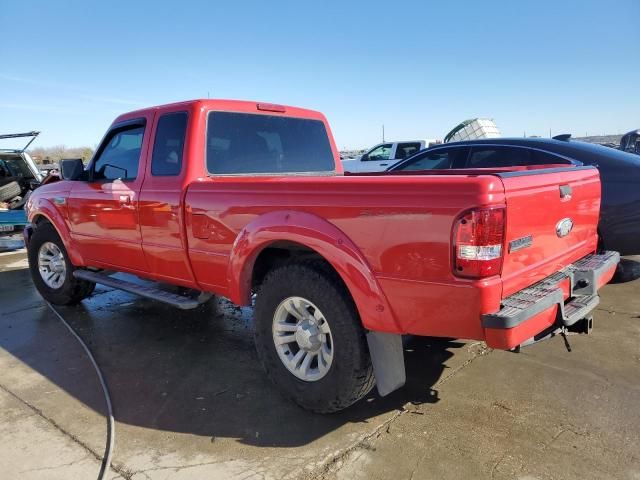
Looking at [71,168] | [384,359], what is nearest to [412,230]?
[384,359]

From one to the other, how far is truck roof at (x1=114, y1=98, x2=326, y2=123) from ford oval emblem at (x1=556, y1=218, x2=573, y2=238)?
98.2 inches

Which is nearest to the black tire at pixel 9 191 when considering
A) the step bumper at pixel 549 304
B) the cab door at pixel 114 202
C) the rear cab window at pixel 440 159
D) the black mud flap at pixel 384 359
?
the cab door at pixel 114 202

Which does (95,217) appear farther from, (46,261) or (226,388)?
(226,388)

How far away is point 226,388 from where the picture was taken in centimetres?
346

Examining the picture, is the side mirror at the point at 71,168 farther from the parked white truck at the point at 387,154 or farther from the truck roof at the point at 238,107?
the parked white truck at the point at 387,154

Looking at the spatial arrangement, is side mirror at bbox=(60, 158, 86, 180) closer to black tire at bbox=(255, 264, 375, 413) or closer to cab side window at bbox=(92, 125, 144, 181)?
cab side window at bbox=(92, 125, 144, 181)

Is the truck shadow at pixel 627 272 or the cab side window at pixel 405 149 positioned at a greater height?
the cab side window at pixel 405 149

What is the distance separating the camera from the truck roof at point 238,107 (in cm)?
380

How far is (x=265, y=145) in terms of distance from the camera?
13.6ft

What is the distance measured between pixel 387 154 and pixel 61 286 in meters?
11.4

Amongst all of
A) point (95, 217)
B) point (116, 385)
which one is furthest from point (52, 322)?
point (116, 385)

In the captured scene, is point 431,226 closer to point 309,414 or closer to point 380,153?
point 309,414

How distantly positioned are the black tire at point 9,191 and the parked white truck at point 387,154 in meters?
8.06

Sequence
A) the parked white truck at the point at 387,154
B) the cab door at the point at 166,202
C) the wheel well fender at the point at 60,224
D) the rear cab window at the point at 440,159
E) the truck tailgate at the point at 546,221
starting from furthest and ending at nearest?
the parked white truck at the point at 387,154
the rear cab window at the point at 440,159
the wheel well fender at the point at 60,224
the cab door at the point at 166,202
the truck tailgate at the point at 546,221
